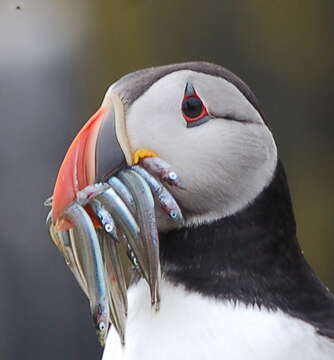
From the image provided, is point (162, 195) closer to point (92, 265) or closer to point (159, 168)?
point (159, 168)

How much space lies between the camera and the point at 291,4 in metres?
3.96

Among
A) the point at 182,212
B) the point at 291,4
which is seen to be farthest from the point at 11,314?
the point at 182,212

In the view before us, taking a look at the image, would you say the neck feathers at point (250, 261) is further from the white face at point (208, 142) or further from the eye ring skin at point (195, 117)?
the eye ring skin at point (195, 117)

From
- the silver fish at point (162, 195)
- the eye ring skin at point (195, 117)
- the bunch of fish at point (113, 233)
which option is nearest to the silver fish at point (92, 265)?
the bunch of fish at point (113, 233)

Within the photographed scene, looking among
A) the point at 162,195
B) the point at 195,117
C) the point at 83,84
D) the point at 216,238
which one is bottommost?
the point at 83,84

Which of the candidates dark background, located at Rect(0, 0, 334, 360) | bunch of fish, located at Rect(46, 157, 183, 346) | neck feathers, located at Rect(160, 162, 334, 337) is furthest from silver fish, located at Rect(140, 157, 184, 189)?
dark background, located at Rect(0, 0, 334, 360)

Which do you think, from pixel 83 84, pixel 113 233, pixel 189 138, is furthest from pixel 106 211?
pixel 83 84

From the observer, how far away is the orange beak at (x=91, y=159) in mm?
2018

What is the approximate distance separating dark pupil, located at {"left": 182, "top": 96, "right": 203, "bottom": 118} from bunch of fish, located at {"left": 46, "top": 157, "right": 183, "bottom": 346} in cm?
10

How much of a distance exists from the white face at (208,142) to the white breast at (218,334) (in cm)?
16

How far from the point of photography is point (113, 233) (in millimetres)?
2033

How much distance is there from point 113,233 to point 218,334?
251 millimetres

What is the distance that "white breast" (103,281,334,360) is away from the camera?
2072 millimetres

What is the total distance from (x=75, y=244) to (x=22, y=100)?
6.44 feet
